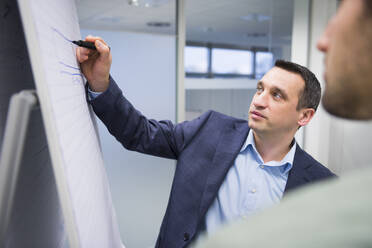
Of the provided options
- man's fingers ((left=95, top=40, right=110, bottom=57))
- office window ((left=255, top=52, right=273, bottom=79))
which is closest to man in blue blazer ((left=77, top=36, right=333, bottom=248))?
man's fingers ((left=95, top=40, right=110, bottom=57))

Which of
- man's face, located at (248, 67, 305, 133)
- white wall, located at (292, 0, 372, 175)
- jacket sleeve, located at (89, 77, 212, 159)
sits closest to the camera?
jacket sleeve, located at (89, 77, 212, 159)

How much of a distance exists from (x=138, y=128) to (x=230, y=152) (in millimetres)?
361

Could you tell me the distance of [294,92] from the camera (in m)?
1.13

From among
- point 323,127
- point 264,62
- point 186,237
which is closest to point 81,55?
point 186,237

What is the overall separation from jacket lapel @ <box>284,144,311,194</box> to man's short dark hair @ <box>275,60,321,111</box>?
230 mm

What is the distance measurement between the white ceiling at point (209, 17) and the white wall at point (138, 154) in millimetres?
88

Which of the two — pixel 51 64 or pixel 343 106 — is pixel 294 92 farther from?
pixel 51 64

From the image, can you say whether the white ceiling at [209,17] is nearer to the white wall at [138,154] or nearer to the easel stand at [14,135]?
the white wall at [138,154]

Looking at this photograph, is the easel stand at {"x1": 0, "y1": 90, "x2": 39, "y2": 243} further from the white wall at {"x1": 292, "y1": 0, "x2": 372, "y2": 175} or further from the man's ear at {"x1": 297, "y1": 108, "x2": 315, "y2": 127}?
the white wall at {"x1": 292, "y1": 0, "x2": 372, "y2": 175}

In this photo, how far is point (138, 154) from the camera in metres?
1.73

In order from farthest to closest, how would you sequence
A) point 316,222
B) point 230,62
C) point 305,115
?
point 230,62 → point 305,115 → point 316,222

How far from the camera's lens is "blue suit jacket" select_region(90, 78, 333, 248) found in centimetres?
98

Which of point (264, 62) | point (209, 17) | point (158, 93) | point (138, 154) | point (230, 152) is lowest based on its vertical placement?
point (138, 154)

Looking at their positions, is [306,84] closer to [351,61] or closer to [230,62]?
[351,61]
